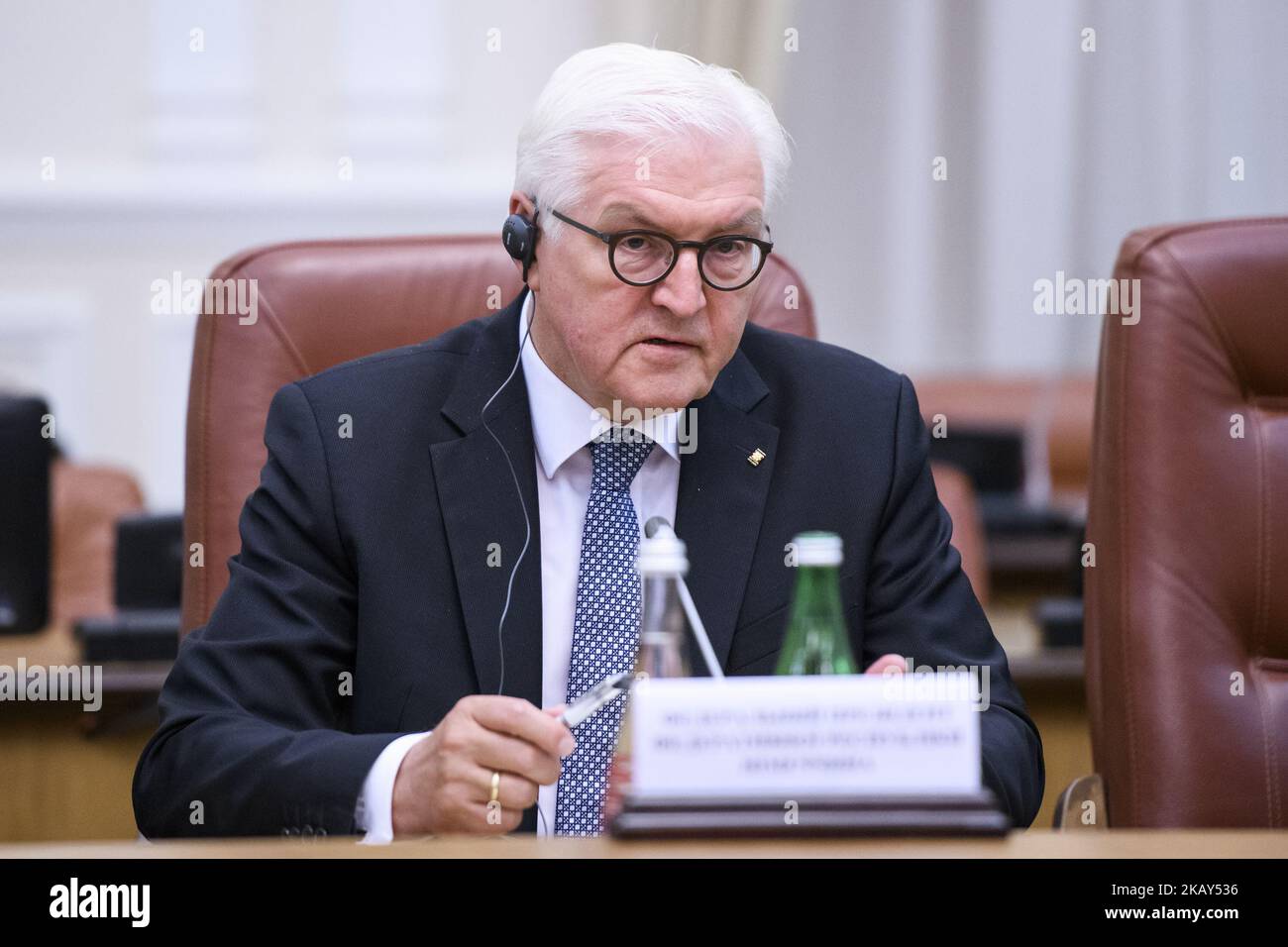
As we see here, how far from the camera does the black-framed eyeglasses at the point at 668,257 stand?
144 centimetres

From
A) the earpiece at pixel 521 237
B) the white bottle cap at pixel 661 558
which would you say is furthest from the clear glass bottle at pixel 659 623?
the earpiece at pixel 521 237

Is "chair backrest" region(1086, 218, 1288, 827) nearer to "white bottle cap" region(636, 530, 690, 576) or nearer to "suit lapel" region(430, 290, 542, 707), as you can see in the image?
"suit lapel" region(430, 290, 542, 707)

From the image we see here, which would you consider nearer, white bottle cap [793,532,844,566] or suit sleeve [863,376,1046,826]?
white bottle cap [793,532,844,566]

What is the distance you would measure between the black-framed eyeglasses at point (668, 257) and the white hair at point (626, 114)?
64 millimetres

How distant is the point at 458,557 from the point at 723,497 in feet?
0.86

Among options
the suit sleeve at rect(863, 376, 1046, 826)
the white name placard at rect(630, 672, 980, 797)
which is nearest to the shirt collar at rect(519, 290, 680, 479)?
the suit sleeve at rect(863, 376, 1046, 826)

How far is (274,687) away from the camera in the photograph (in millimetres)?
1439

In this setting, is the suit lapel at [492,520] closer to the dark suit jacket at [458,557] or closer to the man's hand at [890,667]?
the dark suit jacket at [458,557]

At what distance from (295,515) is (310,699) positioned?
17cm

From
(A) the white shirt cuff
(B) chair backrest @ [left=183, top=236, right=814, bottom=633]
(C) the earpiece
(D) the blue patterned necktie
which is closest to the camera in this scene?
(A) the white shirt cuff

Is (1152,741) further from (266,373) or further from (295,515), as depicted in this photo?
(266,373)

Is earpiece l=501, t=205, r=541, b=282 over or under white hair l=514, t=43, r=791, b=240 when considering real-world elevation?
under

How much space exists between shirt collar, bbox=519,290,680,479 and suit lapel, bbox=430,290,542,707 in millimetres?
14

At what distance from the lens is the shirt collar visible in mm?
1546
